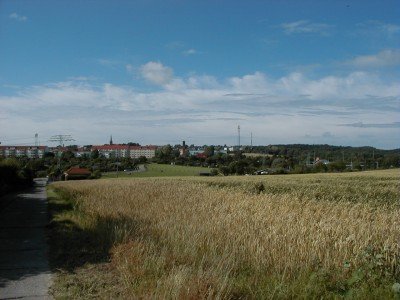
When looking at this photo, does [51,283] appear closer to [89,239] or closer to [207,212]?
[89,239]

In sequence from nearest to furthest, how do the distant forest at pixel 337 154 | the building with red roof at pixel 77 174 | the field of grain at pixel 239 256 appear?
the field of grain at pixel 239 256, the distant forest at pixel 337 154, the building with red roof at pixel 77 174

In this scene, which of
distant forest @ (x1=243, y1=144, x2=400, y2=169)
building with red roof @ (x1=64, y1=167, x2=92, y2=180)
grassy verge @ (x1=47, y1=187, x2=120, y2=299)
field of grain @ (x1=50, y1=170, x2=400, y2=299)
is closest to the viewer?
field of grain @ (x1=50, y1=170, x2=400, y2=299)

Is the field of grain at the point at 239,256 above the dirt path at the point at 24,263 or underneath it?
above

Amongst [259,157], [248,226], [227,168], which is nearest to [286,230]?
[248,226]

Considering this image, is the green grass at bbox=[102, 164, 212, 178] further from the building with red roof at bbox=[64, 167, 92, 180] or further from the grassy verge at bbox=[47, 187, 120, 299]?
the grassy verge at bbox=[47, 187, 120, 299]

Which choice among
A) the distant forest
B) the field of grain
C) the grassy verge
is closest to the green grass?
the distant forest

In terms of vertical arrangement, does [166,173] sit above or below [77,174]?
above

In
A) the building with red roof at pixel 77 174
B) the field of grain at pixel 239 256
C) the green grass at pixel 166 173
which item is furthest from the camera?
the building with red roof at pixel 77 174

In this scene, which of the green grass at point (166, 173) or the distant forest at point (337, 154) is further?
the distant forest at point (337, 154)

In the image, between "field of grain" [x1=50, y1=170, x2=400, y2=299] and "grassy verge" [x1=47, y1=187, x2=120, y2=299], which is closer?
"field of grain" [x1=50, y1=170, x2=400, y2=299]

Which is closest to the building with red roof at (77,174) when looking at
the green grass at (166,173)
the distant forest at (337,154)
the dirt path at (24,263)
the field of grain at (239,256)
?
the green grass at (166,173)

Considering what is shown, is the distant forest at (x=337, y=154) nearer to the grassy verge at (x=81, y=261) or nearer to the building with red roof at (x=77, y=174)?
the building with red roof at (x=77, y=174)

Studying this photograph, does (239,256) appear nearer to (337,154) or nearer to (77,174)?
(77,174)

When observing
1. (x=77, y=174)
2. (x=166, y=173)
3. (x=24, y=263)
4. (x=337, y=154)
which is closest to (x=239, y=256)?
(x=24, y=263)
